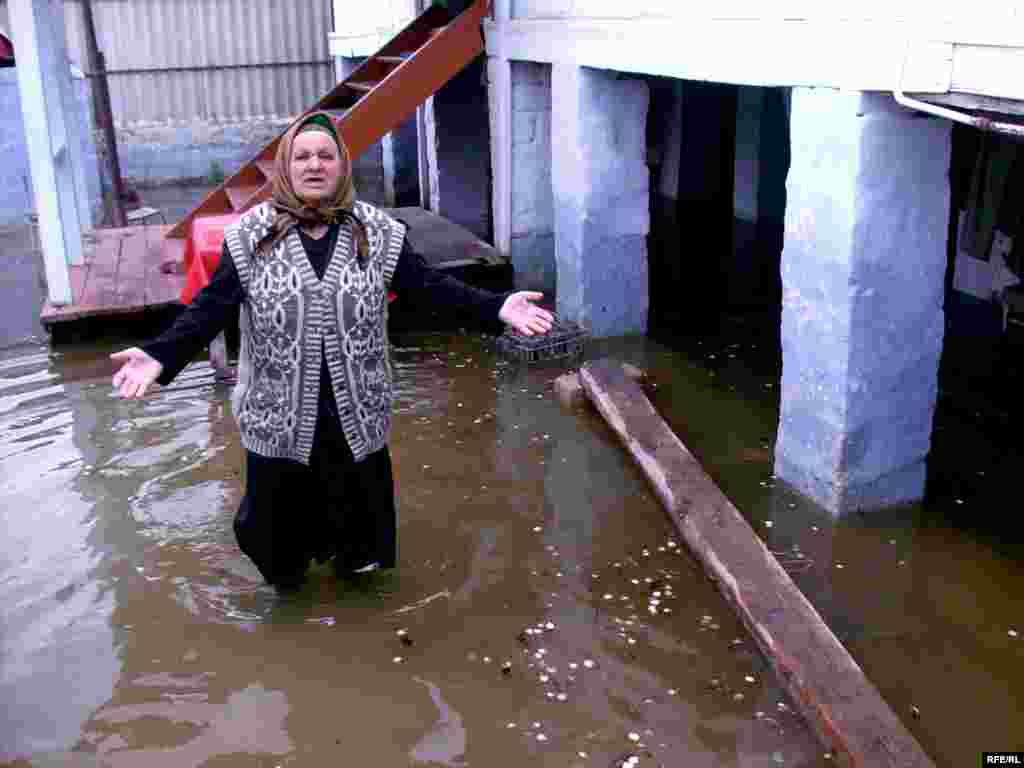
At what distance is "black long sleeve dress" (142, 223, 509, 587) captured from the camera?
4031 millimetres

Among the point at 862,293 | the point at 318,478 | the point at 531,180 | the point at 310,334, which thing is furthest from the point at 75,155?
the point at 862,293

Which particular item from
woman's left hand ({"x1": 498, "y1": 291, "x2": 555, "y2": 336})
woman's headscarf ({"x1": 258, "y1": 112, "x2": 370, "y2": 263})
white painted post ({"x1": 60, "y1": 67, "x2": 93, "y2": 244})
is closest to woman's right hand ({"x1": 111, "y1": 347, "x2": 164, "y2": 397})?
woman's headscarf ({"x1": 258, "y1": 112, "x2": 370, "y2": 263})

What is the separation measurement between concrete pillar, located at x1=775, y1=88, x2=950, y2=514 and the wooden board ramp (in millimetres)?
687

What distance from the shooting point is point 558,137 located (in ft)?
26.9

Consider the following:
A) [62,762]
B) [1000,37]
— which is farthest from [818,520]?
[62,762]

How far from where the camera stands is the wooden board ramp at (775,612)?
3.27 meters

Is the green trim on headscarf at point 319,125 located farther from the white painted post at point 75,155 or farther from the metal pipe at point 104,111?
the metal pipe at point 104,111

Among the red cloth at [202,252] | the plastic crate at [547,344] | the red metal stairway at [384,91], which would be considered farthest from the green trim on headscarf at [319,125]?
the red metal stairway at [384,91]

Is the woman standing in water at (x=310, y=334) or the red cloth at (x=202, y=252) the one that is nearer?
the woman standing in water at (x=310, y=334)

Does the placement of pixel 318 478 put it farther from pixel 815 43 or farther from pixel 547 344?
pixel 547 344

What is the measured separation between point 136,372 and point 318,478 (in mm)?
862

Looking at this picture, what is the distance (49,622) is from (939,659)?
3562mm

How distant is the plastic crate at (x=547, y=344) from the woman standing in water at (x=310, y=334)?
11.4ft

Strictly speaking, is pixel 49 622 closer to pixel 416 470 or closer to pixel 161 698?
pixel 161 698
